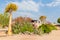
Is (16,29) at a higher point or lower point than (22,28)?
lower

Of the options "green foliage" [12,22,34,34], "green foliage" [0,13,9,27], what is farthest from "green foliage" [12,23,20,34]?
"green foliage" [0,13,9,27]

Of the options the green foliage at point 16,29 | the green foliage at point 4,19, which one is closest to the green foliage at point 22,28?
the green foliage at point 16,29

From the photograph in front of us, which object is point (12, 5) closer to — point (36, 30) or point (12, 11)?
point (12, 11)

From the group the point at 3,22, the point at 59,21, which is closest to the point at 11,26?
the point at 3,22

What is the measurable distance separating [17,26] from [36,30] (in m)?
2.62

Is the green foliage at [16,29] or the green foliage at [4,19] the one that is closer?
the green foliage at [16,29]

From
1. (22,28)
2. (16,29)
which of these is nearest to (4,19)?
(16,29)

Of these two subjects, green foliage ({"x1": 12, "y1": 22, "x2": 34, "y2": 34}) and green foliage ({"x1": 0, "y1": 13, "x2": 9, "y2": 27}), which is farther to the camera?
green foliage ({"x1": 0, "y1": 13, "x2": 9, "y2": 27})

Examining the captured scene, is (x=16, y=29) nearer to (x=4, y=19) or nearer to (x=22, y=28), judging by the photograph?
(x=22, y=28)

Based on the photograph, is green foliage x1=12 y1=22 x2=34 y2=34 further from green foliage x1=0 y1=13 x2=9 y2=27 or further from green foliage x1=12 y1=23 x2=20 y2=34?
green foliage x1=0 y1=13 x2=9 y2=27

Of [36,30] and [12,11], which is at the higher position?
[12,11]

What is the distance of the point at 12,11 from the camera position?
80.3 feet

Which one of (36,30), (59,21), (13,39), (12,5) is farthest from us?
(59,21)

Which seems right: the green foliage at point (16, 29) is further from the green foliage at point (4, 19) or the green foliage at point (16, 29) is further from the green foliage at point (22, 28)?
the green foliage at point (4, 19)
